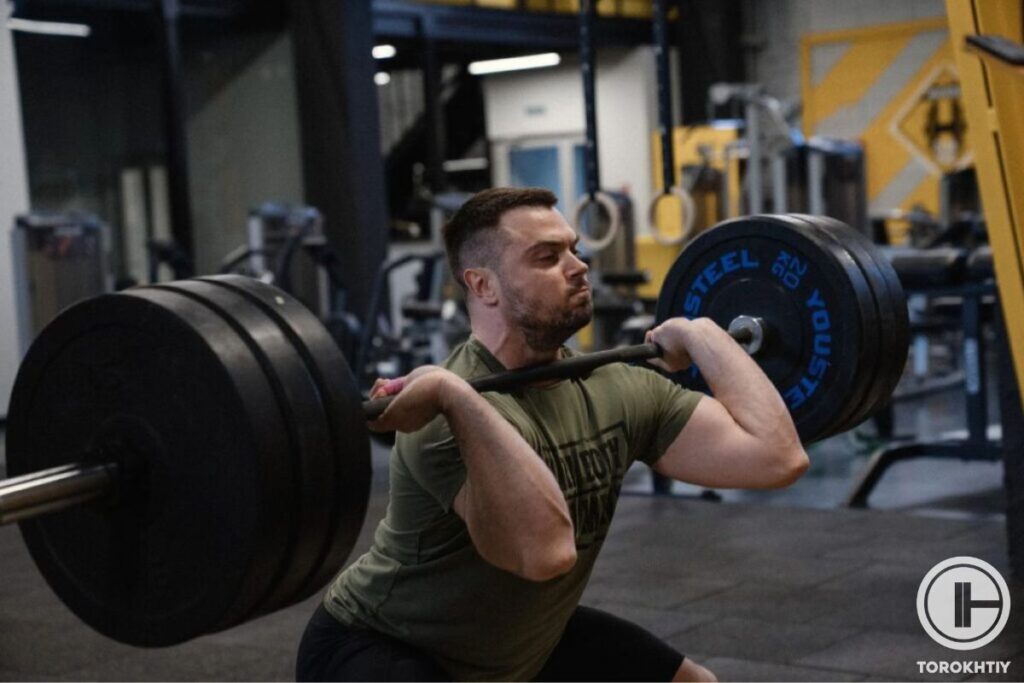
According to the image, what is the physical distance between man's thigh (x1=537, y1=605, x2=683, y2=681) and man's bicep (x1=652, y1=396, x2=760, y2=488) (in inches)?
9.9

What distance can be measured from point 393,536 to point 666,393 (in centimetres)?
50

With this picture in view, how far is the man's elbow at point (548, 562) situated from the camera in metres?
1.77

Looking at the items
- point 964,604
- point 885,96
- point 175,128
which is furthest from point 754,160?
point 964,604

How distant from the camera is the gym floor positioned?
10.5ft

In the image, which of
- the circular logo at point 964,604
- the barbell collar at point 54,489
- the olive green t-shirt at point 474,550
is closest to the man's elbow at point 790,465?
the olive green t-shirt at point 474,550

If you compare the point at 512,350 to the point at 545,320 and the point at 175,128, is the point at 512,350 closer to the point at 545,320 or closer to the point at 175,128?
the point at 545,320

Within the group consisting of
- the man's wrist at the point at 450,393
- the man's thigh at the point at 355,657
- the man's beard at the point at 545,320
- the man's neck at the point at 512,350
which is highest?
the man's beard at the point at 545,320

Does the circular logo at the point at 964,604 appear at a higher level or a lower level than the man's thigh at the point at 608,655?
lower

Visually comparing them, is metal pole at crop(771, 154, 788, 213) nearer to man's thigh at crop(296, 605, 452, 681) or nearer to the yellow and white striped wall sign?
the yellow and white striped wall sign

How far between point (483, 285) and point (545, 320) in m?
0.11

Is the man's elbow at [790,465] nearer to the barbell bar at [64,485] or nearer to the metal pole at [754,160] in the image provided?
the barbell bar at [64,485]

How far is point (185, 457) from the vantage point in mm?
1497

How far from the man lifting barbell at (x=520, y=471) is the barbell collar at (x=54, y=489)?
36 cm

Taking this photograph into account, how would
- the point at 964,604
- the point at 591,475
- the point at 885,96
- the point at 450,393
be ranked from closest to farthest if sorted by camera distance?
the point at 450,393 → the point at 591,475 → the point at 964,604 → the point at 885,96
